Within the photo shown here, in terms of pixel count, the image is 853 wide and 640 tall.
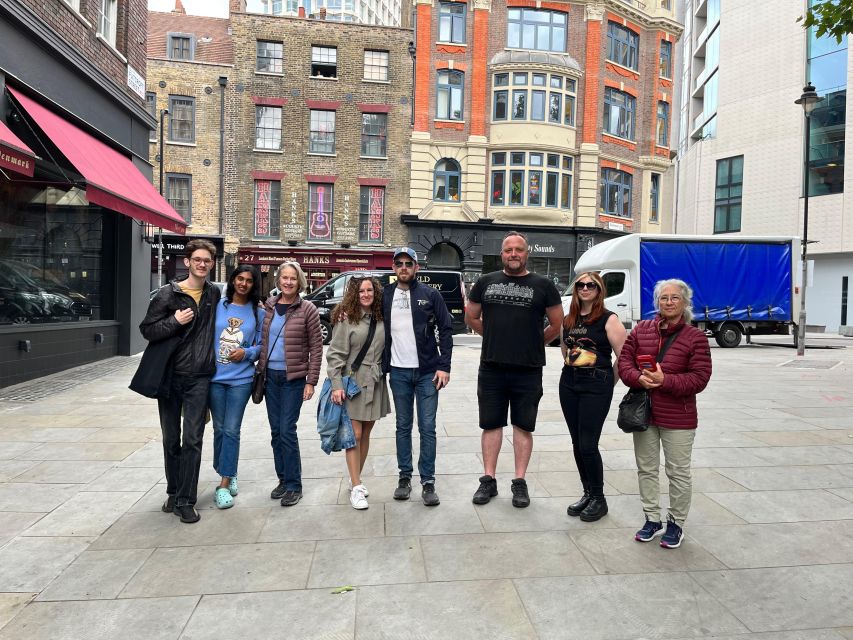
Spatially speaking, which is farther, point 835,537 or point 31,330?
point 31,330

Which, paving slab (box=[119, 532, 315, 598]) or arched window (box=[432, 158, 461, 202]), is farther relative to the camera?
arched window (box=[432, 158, 461, 202])

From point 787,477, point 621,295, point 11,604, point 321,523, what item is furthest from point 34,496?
point 621,295

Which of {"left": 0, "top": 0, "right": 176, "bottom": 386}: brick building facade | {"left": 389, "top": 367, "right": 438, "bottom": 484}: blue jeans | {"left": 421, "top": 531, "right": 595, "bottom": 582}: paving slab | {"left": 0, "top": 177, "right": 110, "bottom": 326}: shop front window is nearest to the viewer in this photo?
{"left": 421, "top": 531, "right": 595, "bottom": 582}: paving slab

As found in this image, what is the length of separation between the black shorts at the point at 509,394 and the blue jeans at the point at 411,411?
390 millimetres

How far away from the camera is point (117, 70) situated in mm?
12773

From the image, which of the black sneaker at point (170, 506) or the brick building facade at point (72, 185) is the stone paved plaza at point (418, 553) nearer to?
the black sneaker at point (170, 506)

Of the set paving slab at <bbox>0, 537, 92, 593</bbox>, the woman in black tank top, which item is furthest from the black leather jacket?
the woman in black tank top

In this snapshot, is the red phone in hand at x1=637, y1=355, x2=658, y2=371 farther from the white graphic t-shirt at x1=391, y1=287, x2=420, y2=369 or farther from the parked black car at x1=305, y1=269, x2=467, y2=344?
the parked black car at x1=305, y1=269, x2=467, y2=344

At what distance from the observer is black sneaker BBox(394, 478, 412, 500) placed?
184 inches

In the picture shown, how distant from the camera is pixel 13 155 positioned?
289 inches

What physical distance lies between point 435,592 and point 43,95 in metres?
10.1

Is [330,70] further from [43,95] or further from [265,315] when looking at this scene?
[265,315]

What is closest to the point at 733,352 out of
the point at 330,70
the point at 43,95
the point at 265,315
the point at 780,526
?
the point at 780,526

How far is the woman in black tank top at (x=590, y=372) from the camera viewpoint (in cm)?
421
